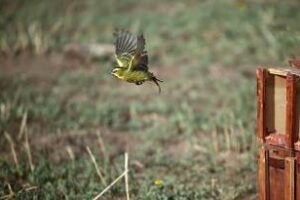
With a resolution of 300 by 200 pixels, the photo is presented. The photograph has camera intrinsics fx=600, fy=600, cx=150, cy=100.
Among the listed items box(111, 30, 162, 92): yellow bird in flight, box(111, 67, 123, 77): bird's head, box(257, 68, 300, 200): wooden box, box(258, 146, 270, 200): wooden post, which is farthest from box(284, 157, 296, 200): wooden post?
box(111, 67, 123, 77): bird's head

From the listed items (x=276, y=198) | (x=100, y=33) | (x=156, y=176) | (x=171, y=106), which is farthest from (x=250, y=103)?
(x=100, y=33)

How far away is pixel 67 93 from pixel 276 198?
4.01 meters

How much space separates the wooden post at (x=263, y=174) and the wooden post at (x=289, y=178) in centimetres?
14

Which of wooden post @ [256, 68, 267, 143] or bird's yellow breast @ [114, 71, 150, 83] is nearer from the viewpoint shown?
wooden post @ [256, 68, 267, 143]

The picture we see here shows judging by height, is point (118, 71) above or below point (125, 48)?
below

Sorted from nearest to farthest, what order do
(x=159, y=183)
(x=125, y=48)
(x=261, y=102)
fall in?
1. (x=261, y=102)
2. (x=125, y=48)
3. (x=159, y=183)

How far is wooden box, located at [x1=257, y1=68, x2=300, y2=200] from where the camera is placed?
12.6 ft

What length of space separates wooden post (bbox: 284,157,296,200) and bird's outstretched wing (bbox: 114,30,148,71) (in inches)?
44.8

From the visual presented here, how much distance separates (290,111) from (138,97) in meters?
3.80

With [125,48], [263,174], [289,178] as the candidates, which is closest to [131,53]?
[125,48]

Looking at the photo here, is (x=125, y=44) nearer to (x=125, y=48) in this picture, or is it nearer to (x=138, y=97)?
(x=125, y=48)

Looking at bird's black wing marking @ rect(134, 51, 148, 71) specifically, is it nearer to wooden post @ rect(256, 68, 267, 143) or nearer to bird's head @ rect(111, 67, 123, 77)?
bird's head @ rect(111, 67, 123, 77)

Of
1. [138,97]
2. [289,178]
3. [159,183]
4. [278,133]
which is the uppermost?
[138,97]

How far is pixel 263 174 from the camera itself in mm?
4047
